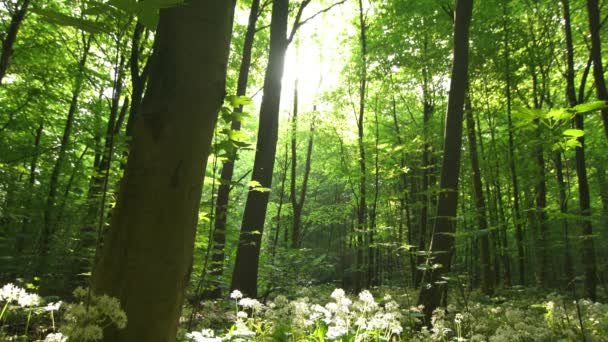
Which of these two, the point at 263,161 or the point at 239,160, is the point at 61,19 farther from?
the point at 239,160

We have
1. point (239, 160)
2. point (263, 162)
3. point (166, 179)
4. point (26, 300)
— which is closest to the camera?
point (166, 179)

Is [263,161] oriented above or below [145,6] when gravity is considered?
above

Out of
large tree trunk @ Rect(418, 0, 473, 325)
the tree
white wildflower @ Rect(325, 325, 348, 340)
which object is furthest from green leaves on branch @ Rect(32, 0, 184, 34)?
the tree

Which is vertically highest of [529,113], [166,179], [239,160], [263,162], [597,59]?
[597,59]

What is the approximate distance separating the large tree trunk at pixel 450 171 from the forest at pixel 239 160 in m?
0.02

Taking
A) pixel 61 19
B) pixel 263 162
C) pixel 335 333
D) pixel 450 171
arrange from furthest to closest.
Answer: pixel 263 162 < pixel 450 171 < pixel 335 333 < pixel 61 19

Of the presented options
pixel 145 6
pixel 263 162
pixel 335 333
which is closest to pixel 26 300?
pixel 335 333

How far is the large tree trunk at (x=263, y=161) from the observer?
6484 mm

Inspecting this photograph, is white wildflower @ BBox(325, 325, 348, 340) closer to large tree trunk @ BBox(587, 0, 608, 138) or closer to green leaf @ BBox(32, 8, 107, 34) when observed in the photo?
green leaf @ BBox(32, 8, 107, 34)

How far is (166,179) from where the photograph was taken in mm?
1179

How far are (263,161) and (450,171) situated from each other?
3.33 m

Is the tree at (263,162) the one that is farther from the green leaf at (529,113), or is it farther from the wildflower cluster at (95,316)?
the wildflower cluster at (95,316)

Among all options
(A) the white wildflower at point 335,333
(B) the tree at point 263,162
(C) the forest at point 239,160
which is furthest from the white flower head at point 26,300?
(B) the tree at point 263,162

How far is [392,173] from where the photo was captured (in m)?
12.2
